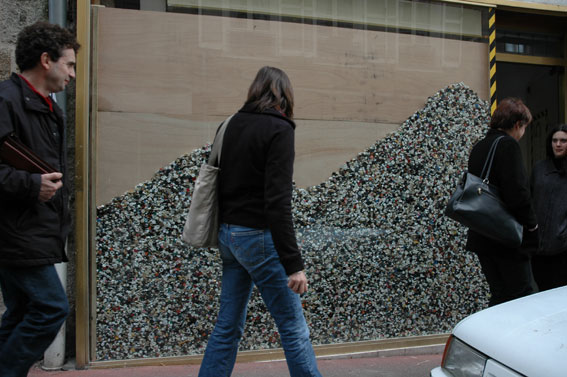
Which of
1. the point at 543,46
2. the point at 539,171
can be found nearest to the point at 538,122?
the point at 543,46

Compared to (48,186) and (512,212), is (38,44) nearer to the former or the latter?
(48,186)

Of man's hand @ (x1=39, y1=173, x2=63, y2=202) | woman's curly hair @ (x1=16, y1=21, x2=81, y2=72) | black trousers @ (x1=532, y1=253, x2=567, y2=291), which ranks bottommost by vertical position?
black trousers @ (x1=532, y1=253, x2=567, y2=291)

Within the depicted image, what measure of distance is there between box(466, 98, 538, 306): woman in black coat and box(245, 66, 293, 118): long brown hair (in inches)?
56.3

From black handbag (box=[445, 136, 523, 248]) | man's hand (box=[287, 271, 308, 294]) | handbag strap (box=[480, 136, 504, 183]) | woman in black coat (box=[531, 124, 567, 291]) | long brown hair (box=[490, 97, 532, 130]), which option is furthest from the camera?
woman in black coat (box=[531, 124, 567, 291])

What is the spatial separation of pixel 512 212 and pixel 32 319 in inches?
106

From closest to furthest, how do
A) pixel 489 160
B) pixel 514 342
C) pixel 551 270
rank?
pixel 514 342
pixel 489 160
pixel 551 270

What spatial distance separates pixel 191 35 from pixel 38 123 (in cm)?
176

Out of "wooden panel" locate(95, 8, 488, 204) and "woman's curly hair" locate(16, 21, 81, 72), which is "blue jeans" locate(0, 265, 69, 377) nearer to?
"woman's curly hair" locate(16, 21, 81, 72)

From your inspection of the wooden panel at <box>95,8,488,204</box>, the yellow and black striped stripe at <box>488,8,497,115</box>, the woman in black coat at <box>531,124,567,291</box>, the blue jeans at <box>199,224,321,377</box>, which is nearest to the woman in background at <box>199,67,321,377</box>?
the blue jeans at <box>199,224,321,377</box>

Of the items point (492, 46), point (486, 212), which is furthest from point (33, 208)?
point (492, 46)

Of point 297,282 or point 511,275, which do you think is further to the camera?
point 511,275

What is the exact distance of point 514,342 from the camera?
78.1 inches

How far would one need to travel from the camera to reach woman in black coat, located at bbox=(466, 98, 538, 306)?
10.6ft

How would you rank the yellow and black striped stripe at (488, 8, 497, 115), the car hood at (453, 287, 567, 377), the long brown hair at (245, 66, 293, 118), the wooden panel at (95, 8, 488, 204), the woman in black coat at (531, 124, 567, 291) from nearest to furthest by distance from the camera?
the car hood at (453, 287, 567, 377) → the long brown hair at (245, 66, 293, 118) → the woman in black coat at (531, 124, 567, 291) → the wooden panel at (95, 8, 488, 204) → the yellow and black striped stripe at (488, 8, 497, 115)
